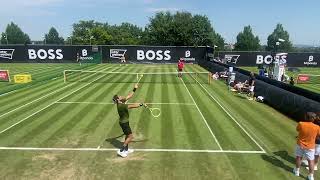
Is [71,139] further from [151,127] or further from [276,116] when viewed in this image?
[276,116]

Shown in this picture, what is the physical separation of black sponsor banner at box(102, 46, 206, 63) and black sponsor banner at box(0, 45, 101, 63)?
232 cm

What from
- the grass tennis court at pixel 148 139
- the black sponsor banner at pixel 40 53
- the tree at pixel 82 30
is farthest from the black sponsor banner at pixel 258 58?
the tree at pixel 82 30

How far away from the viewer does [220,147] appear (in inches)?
560

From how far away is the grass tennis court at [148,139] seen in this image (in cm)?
1187

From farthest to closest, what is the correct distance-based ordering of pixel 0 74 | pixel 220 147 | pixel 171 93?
pixel 0 74
pixel 171 93
pixel 220 147

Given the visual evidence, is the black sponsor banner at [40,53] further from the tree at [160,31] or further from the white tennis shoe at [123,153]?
the white tennis shoe at [123,153]

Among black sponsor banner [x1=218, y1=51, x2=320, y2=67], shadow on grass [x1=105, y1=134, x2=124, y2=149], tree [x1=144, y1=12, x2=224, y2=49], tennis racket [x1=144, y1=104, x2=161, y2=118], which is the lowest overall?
shadow on grass [x1=105, y1=134, x2=124, y2=149]

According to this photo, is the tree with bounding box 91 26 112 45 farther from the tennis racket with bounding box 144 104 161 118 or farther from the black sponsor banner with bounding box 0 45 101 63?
the tennis racket with bounding box 144 104 161 118

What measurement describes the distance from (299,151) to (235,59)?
50973 millimetres

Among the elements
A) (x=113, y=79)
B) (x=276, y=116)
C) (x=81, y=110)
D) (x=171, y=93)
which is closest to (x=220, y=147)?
(x=276, y=116)

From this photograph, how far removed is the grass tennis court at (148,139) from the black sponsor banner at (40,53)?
35.0 metres

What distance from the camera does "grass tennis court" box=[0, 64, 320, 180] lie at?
1187cm

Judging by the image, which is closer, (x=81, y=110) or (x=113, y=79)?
(x=81, y=110)

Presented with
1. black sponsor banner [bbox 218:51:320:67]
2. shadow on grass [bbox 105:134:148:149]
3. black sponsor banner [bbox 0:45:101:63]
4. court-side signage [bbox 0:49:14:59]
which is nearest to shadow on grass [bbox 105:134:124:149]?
shadow on grass [bbox 105:134:148:149]
